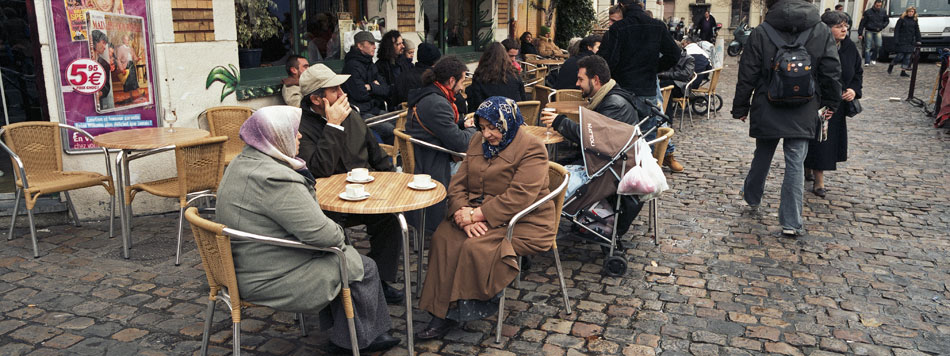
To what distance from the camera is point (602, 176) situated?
4.81 meters

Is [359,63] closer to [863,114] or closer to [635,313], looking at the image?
[635,313]

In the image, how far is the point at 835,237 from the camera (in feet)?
18.9

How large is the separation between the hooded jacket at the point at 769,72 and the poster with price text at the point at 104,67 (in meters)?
4.75

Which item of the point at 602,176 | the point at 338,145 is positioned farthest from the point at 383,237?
the point at 602,176

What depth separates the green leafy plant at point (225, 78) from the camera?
6.43 m

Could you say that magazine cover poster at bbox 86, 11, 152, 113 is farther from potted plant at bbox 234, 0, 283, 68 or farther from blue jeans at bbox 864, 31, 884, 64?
blue jeans at bbox 864, 31, 884, 64

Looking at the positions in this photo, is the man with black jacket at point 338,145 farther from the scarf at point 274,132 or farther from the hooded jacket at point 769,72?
the hooded jacket at point 769,72

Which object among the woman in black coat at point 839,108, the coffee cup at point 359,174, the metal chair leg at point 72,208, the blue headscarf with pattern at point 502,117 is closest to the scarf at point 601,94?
the blue headscarf with pattern at point 502,117

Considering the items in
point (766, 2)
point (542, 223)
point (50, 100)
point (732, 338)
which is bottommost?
point (732, 338)

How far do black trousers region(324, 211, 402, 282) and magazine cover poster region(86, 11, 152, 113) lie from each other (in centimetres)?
278

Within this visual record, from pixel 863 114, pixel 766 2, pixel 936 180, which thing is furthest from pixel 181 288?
pixel 863 114

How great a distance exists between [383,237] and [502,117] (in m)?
1.03

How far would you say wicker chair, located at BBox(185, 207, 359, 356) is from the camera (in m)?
2.91

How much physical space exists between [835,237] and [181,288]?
480 cm
